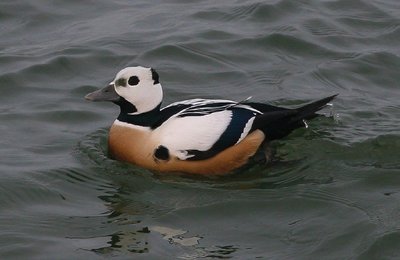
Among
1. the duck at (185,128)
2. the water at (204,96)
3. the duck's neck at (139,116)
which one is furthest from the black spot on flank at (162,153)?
the duck's neck at (139,116)

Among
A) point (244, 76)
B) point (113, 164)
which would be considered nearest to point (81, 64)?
point (244, 76)

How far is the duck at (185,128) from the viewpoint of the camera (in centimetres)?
1016

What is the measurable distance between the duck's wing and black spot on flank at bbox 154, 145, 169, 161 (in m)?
0.03

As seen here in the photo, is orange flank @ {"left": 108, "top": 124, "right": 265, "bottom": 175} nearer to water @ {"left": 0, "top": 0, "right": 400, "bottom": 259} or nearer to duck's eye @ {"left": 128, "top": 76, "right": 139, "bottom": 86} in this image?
water @ {"left": 0, "top": 0, "right": 400, "bottom": 259}

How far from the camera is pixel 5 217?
30.1 feet

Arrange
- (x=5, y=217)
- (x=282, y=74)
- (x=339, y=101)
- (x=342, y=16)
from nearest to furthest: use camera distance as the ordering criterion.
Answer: (x=5, y=217)
(x=339, y=101)
(x=282, y=74)
(x=342, y=16)

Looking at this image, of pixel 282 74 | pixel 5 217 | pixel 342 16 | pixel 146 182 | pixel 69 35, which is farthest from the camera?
pixel 342 16

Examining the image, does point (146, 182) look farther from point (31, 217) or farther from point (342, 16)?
point (342, 16)

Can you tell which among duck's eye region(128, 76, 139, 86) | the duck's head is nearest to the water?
the duck's head

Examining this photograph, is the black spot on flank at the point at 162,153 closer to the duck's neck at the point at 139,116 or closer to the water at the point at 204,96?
the water at the point at 204,96

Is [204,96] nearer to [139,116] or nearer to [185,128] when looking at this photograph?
[139,116]

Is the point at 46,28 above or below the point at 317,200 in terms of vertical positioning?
above

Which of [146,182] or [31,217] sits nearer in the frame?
[31,217]

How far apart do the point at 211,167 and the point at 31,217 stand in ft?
6.03
